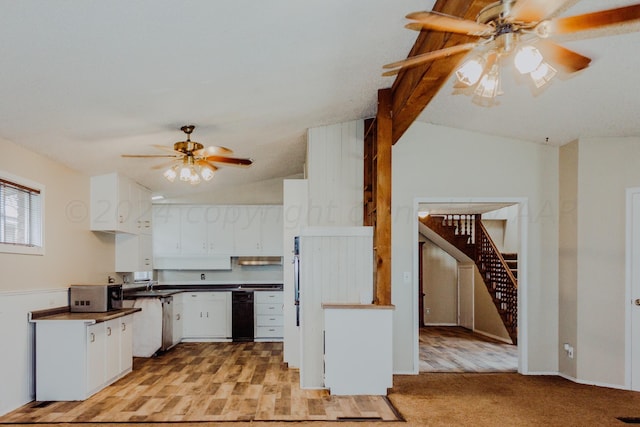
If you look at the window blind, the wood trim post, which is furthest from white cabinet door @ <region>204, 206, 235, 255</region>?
the wood trim post

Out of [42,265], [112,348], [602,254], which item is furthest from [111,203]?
→ [602,254]

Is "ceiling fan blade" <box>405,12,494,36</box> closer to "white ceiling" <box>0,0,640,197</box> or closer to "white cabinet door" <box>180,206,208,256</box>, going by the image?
"white ceiling" <box>0,0,640,197</box>

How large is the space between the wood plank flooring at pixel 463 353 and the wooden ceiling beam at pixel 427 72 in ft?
9.77

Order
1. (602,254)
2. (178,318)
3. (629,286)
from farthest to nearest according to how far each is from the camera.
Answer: (178,318), (602,254), (629,286)

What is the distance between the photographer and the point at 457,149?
6.05 meters

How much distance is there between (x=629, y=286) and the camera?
5.21 metres

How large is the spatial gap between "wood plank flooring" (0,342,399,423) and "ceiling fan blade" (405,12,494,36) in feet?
10.2

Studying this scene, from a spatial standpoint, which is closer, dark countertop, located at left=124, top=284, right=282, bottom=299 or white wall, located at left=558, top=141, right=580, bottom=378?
white wall, located at left=558, top=141, right=580, bottom=378

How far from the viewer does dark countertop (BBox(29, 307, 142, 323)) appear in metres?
4.82

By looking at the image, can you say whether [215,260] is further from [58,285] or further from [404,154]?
[404,154]

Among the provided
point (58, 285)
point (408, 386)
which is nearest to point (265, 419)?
point (408, 386)

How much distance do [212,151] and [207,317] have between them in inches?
167

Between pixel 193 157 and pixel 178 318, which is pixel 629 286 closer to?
pixel 193 157

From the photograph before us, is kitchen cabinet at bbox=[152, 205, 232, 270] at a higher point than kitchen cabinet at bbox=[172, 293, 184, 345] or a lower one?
higher
